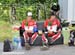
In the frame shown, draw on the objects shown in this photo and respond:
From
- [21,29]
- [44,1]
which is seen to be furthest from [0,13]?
[21,29]

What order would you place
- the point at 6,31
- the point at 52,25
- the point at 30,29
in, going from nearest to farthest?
1. the point at 30,29
2. the point at 52,25
3. the point at 6,31

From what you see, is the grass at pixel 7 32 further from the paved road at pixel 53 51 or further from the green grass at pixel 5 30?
the paved road at pixel 53 51

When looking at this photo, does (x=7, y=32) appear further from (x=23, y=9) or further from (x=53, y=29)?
(x=23, y=9)

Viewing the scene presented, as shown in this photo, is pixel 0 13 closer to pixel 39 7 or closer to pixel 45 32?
pixel 39 7

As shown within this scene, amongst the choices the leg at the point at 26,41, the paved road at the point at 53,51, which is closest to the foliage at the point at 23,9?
the leg at the point at 26,41

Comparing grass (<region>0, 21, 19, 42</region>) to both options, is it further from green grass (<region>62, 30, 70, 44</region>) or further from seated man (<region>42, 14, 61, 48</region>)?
green grass (<region>62, 30, 70, 44</region>)

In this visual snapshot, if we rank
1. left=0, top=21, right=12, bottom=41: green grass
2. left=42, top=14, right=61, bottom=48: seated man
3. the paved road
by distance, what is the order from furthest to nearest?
1. left=0, top=21, right=12, bottom=41: green grass
2. left=42, top=14, right=61, bottom=48: seated man
3. the paved road

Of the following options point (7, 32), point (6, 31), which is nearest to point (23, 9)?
point (6, 31)

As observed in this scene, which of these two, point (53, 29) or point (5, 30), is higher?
point (53, 29)

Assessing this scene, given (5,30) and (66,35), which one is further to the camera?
(5,30)

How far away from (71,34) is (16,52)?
2.02m

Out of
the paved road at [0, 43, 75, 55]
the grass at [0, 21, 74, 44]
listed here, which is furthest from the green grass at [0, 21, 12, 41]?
the paved road at [0, 43, 75, 55]

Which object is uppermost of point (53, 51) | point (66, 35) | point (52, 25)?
point (52, 25)

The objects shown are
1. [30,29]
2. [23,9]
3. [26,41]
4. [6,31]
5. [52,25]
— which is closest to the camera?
[26,41]
